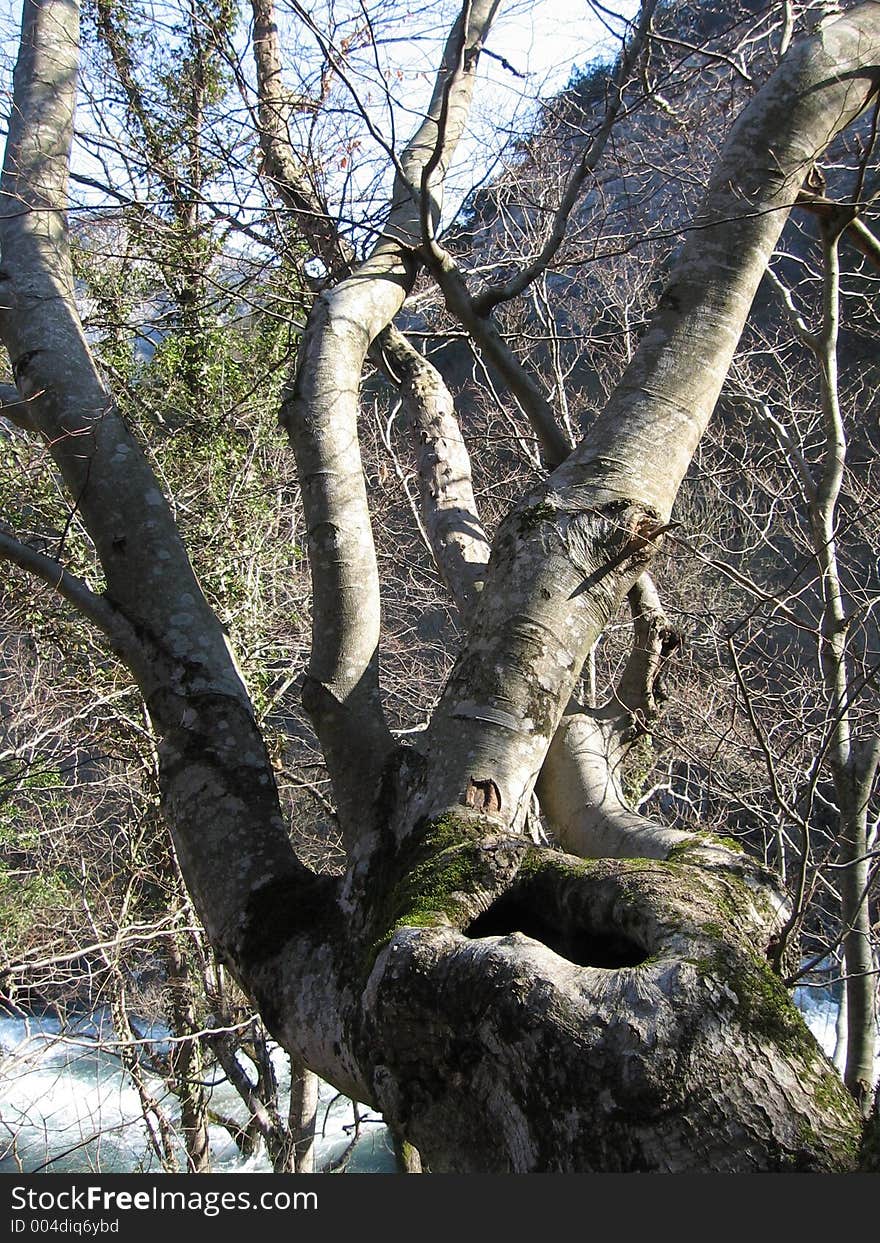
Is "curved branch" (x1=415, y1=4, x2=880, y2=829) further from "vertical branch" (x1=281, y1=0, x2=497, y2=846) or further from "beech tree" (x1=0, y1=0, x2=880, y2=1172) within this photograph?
"vertical branch" (x1=281, y1=0, x2=497, y2=846)

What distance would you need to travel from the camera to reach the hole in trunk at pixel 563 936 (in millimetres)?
1369

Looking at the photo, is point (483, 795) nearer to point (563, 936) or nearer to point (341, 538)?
point (563, 936)

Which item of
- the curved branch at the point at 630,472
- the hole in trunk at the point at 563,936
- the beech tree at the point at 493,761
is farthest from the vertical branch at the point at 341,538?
the hole in trunk at the point at 563,936

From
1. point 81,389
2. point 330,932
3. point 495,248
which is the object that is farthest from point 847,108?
point 495,248

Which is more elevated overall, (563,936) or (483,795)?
(483,795)

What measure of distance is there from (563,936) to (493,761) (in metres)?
0.33

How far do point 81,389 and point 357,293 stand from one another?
2.44 ft

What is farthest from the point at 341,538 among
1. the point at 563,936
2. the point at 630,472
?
the point at 563,936

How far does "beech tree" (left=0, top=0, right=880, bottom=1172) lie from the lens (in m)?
1.09

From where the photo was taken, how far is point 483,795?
1.60m

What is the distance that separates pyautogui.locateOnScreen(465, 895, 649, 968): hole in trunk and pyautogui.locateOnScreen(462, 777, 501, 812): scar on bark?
17 cm

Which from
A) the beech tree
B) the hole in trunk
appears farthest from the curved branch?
the hole in trunk

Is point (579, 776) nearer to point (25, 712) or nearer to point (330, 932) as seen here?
point (330, 932)

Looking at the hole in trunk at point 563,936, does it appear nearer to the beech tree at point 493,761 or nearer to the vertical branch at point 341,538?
the beech tree at point 493,761
